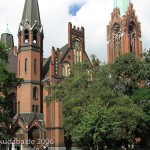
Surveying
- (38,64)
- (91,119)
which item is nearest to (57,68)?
(38,64)

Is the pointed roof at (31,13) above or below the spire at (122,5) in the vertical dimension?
below

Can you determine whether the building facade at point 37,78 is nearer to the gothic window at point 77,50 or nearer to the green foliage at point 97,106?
the gothic window at point 77,50

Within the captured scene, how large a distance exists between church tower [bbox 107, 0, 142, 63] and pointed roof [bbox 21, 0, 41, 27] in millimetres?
30343

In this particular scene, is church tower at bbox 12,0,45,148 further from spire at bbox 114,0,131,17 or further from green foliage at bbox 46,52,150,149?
spire at bbox 114,0,131,17

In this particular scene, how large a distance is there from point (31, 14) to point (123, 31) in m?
32.6

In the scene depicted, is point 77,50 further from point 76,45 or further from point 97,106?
point 97,106

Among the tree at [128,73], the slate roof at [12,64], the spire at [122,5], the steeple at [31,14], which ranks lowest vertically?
the tree at [128,73]

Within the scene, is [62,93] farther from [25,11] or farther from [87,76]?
[25,11]

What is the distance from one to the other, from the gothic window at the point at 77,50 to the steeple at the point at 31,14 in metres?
7.11

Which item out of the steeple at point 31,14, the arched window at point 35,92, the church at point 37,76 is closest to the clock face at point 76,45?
the church at point 37,76

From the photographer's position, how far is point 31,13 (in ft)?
216

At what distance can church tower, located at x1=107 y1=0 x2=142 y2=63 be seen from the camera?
91438 millimetres

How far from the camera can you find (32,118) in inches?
2318

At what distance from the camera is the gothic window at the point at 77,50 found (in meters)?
65.8
